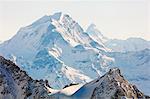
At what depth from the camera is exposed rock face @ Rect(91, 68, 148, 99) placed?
145 m

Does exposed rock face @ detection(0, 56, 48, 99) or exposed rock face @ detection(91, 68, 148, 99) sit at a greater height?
exposed rock face @ detection(0, 56, 48, 99)

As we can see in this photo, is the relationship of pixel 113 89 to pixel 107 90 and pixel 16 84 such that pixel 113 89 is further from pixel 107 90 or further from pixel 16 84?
pixel 16 84

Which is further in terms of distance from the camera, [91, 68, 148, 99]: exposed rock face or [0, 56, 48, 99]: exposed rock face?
[0, 56, 48, 99]: exposed rock face

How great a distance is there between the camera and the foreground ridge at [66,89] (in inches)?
5768

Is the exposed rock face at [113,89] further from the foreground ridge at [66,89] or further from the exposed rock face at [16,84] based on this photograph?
the exposed rock face at [16,84]

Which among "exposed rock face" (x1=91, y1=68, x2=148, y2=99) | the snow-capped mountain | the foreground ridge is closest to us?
"exposed rock face" (x1=91, y1=68, x2=148, y2=99)

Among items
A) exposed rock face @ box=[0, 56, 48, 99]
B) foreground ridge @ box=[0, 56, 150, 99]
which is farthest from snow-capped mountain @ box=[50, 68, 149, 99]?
exposed rock face @ box=[0, 56, 48, 99]

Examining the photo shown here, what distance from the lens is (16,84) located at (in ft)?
528

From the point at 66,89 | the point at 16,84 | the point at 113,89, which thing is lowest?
the point at 113,89

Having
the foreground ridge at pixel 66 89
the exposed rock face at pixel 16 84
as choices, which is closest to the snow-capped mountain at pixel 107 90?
the foreground ridge at pixel 66 89

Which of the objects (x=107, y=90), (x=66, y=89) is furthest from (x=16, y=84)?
(x=107, y=90)

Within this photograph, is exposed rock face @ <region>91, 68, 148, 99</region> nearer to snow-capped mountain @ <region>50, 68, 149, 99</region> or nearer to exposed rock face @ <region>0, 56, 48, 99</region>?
snow-capped mountain @ <region>50, 68, 149, 99</region>

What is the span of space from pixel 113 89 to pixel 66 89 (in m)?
19.3

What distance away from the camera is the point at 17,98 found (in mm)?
158375
